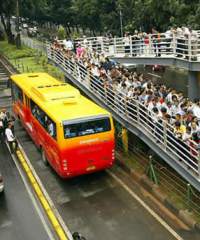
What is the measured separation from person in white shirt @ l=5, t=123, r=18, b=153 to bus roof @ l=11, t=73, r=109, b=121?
1.64 metres

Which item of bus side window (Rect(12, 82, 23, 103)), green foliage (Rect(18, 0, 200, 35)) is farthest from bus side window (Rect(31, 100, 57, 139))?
green foliage (Rect(18, 0, 200, 35))

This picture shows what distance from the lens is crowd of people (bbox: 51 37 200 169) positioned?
41.6 feet

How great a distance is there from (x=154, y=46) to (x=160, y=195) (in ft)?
33.2

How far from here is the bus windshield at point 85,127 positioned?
14377mm

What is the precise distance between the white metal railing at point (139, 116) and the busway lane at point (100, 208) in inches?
76.4

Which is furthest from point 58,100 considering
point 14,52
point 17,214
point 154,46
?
point 14,52

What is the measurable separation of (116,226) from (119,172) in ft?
12.1

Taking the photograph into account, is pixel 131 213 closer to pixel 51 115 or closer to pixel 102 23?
pixel 51 115

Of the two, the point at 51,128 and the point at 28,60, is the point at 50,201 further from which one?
the point at 28,60

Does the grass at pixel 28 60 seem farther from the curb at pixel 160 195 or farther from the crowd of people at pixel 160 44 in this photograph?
the curb at pixel 160 195

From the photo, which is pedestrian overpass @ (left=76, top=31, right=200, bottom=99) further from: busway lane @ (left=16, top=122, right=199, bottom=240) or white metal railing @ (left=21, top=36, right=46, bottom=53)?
white metal railing @ (left=21, top=36, right=46, bottom=53)

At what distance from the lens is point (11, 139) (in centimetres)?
1817

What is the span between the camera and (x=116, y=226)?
12.5 meters

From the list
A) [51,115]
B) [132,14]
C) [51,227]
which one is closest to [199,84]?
[51,115]
